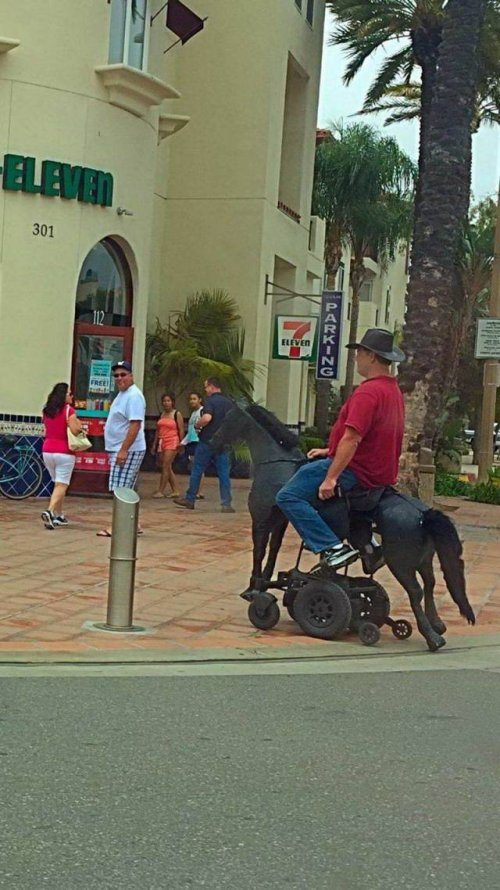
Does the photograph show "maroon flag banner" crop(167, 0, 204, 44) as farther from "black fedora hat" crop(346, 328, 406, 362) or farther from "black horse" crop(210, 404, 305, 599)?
"black fedora hat" crop(346, 328, 406, 362)

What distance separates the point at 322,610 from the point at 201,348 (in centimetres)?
1448

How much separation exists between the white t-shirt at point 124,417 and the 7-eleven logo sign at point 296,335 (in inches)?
430

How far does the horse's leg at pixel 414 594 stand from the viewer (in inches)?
331

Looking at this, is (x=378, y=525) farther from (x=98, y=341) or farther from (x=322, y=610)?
(x=98, y=341)

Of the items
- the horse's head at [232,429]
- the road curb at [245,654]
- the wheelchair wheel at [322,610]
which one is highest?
the horse's head at [232,429]

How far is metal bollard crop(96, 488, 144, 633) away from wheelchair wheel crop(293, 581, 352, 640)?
1213 mm

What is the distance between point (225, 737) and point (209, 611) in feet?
11.3

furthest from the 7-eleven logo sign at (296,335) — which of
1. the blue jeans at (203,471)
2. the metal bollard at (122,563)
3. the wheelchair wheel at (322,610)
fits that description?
the metal bollard at (122,563)

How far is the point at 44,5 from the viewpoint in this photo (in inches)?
651

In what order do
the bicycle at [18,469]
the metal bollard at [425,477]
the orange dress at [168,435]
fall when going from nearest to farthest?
the bicycle at [18,469]
the orange dress at [168,435]
the metal bollard at [425,477]

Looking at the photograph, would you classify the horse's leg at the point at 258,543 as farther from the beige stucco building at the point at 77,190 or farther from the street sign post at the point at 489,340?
the street sign post at the point at 489,340

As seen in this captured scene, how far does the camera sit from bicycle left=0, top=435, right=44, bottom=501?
53.8ft

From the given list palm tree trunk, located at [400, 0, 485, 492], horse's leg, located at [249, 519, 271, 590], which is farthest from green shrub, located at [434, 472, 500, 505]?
horse's leg, located at [249, 519, 271, 590]

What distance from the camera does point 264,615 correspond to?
8.83 meters
